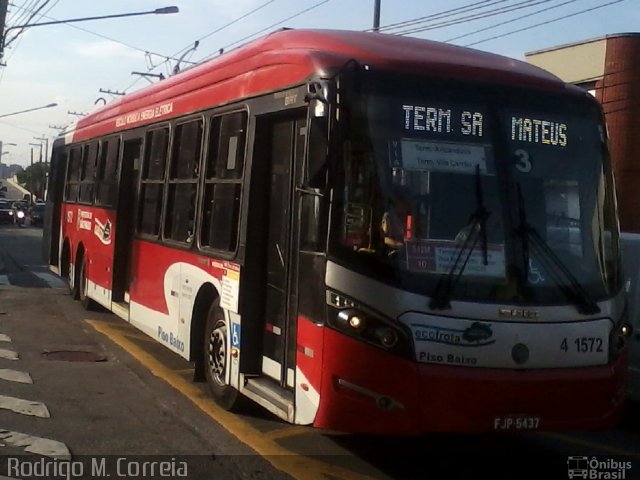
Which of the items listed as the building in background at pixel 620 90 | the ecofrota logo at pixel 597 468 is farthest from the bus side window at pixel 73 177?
the building in background at pixel 620 90

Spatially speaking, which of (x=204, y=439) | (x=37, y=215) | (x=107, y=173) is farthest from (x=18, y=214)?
(x=204, y=439)

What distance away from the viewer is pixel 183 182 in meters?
9.48

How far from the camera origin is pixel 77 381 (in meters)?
9.36

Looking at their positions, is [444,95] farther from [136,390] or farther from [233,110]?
[136,390]

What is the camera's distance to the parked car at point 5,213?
2239 inches

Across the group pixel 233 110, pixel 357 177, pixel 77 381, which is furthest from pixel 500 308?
pixel 77 381

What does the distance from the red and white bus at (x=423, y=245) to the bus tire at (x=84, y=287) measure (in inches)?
297

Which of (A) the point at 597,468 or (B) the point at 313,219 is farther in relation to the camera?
(A) the point at 597,468

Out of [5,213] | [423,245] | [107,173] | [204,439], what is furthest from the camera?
[5,213]

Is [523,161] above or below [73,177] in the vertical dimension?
above

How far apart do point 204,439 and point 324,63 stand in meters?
3.15

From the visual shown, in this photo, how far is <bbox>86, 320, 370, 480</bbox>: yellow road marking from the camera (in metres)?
6.66

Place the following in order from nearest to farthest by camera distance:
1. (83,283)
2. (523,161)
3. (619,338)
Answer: (523,161), (619,338), (83,283)

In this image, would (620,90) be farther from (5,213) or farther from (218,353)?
(5,213)
